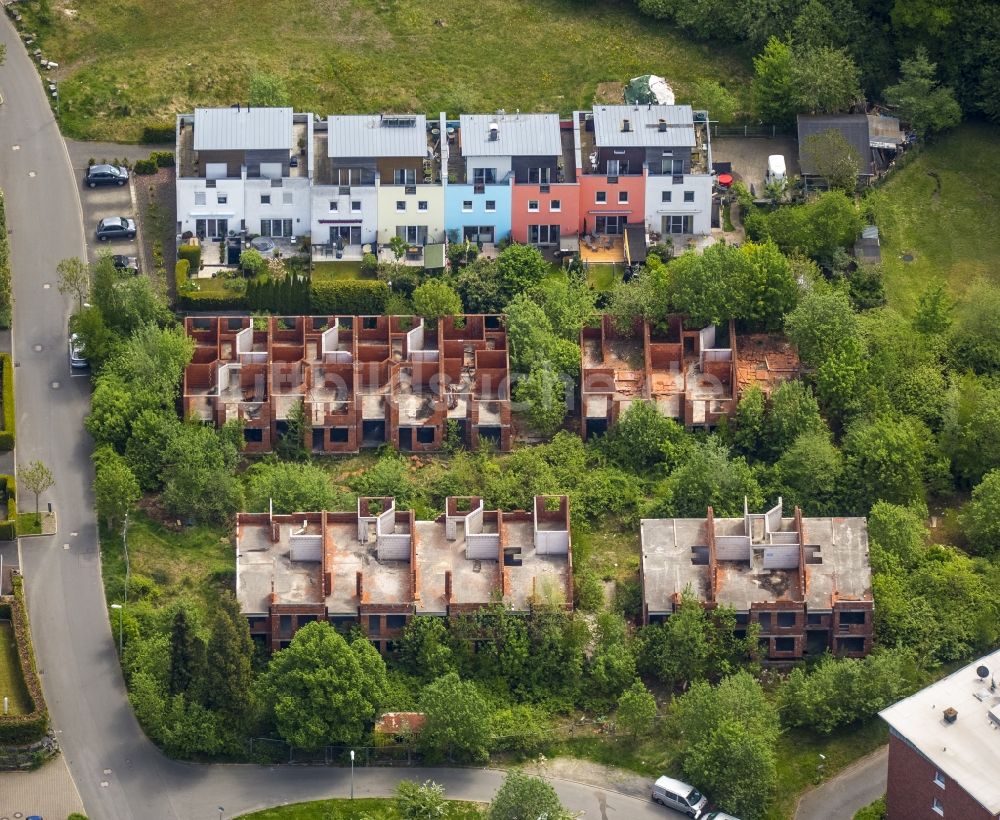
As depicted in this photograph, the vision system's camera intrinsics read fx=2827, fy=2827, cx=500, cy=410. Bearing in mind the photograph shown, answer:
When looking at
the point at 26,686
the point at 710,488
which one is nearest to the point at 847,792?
the point at 710,488

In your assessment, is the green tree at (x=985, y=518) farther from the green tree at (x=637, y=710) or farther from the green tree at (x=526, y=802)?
the green tree at (x=526, y=802)

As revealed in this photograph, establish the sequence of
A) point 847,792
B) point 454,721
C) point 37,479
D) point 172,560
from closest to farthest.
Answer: point 454,721
point 847,792
point 172,560
point 37,479

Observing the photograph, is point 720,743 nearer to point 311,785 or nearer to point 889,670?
point 889,670

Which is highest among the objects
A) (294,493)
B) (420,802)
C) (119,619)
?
(294,493)

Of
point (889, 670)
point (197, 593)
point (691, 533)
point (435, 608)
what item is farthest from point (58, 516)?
point (889, 670)

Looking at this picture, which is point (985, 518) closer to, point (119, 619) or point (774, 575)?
point (774, 575)

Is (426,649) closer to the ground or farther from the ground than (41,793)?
farther from the ground

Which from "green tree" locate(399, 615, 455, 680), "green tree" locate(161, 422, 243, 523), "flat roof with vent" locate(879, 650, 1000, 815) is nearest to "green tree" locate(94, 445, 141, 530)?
"green tree" locate(161, 422, 243, 523)

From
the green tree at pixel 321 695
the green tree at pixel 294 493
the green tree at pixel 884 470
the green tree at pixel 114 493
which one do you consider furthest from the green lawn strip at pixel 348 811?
the green tree at pixel 884 470
